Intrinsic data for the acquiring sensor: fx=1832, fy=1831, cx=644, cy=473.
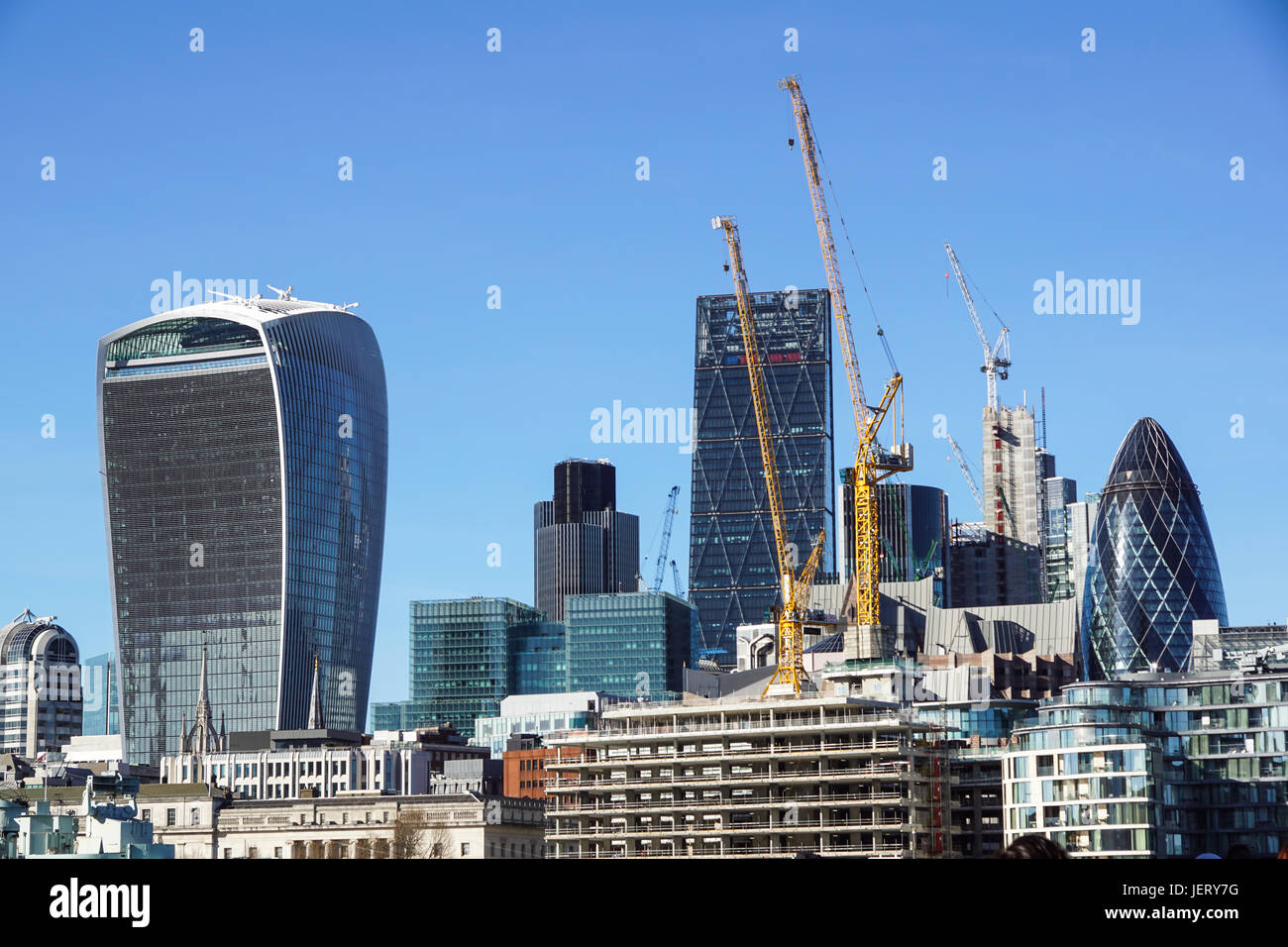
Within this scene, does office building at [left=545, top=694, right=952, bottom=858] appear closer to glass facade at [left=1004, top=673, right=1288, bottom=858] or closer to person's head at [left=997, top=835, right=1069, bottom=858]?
glass facade at [left=1004, top=673, right=1288, bottom=858]

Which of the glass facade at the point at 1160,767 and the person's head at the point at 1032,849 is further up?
the person's head at the point at 1032,849

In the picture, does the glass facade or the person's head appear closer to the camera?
the person's head

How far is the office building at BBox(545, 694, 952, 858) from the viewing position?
17238cm

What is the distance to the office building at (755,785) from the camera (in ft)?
566

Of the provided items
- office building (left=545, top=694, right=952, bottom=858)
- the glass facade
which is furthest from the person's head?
the glass facade

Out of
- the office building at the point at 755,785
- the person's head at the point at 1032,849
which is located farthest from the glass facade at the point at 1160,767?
the person's head at the point at 1032,849

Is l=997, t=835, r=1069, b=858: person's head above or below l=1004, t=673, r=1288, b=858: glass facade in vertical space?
above

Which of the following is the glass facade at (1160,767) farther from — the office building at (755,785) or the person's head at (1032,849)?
the person's head at (1032,849)
